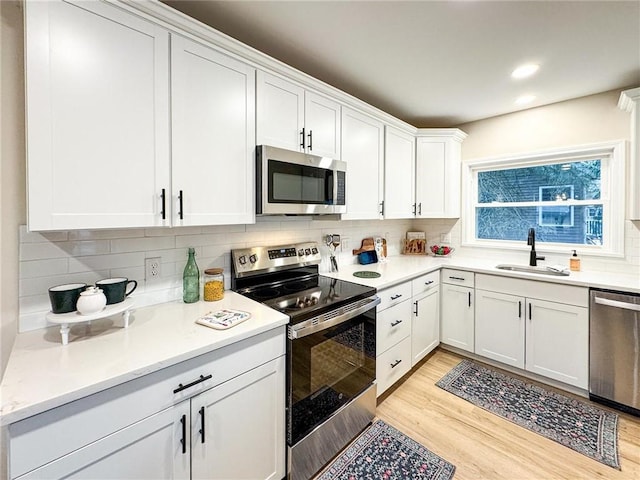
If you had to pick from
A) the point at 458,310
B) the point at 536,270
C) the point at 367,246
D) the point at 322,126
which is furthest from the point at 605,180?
the point at 322,126

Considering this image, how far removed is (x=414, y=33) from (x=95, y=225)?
1.97 m

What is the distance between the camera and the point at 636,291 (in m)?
1.96

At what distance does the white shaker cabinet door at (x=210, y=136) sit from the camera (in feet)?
4.44

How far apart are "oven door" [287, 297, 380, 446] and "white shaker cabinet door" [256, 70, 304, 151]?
109cm

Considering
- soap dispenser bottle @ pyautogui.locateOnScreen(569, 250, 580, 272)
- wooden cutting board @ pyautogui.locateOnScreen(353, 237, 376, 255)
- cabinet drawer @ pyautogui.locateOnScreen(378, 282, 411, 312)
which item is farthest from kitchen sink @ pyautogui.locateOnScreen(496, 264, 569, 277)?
wooden cutting board @ pyautogui.locateOnScreen(353, 237, 376, 255)

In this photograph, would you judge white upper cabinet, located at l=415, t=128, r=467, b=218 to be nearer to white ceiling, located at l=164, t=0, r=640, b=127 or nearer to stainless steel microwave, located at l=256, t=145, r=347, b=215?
white ceiling, located at l=164, t=0, r=640, b=127

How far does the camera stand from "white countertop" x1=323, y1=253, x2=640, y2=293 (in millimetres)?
2105

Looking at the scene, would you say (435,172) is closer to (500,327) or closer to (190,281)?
(500,327)

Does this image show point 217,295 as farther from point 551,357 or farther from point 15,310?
point 551,357

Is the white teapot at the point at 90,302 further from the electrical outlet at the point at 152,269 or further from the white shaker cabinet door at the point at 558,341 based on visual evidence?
the white shaker cabinet door at the point at 558,341

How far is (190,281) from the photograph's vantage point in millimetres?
1609

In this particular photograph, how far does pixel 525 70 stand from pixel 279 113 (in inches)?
74.8

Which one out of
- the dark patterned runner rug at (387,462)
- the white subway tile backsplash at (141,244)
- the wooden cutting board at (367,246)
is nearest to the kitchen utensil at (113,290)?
the white subway tile backsplash at (141,244)

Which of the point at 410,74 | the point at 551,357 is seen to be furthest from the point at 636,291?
the point at 410,74
